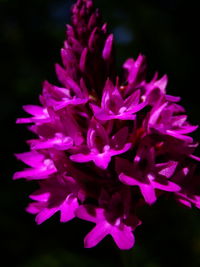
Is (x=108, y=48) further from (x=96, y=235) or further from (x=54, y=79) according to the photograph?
(x=54, y=79)

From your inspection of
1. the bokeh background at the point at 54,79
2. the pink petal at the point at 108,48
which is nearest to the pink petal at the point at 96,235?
the pink petal at the point at 108,48

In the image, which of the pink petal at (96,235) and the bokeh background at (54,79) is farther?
the bokeh background at (54,79)

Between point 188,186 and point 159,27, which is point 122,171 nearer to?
point 188,186

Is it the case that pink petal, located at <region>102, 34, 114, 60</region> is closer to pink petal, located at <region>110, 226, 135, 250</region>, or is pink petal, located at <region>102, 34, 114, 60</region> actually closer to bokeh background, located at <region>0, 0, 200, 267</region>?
pink petal, located at <region>110, 226, 135, 250</region>

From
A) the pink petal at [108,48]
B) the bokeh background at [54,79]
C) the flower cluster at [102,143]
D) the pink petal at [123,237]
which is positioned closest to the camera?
the pink petal at [123,237]

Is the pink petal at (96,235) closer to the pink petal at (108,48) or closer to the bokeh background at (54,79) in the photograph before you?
the pink petal at (108,48)
